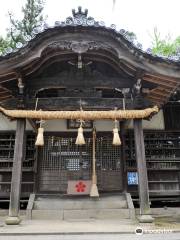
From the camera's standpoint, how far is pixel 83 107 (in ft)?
28.6

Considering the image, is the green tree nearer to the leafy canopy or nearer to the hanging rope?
the leafy canopy

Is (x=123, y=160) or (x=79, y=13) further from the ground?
(x=79, y=13)

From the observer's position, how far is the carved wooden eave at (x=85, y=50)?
26.5 ft

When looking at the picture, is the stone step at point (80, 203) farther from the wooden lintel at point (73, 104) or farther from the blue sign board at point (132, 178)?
the wooden lintel at point (73, 104)

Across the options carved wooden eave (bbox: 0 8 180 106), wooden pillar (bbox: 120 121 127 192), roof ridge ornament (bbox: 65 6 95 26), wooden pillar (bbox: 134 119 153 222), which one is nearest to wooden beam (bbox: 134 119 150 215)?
wooden pillar (bbox: 134 119 153 222)

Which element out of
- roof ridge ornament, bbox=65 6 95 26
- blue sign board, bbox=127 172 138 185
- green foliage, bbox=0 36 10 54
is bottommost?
blue sign board, bbox=127 172 138 185

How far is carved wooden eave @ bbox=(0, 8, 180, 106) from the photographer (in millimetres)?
8086

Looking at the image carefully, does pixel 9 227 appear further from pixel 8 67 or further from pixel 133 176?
pixel 133 176

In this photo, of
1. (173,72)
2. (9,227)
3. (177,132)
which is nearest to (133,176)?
(177,132)

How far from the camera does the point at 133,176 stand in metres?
10.7

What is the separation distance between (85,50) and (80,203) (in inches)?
199

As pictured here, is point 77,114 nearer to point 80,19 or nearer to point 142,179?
point 142,179

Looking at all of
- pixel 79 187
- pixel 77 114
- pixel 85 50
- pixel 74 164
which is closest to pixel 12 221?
pixel 79 187

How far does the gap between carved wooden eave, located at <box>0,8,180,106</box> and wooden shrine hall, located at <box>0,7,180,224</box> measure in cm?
3
